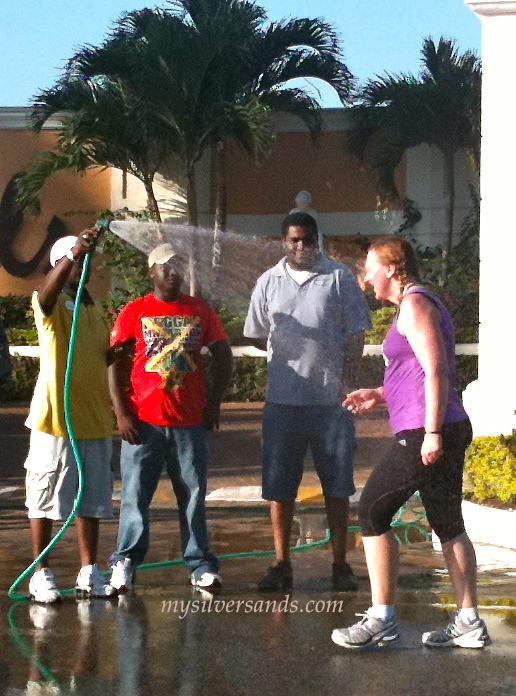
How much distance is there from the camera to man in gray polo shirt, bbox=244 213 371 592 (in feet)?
22.2

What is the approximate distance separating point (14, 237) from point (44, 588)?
68.0ft

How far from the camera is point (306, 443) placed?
6.94 meters

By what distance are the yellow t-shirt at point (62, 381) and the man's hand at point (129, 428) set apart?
0.07 meters

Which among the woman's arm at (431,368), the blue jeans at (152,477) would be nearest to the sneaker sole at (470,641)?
the woman's arm at (431,368)

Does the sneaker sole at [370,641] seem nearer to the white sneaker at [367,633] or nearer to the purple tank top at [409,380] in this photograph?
the white sneaker at [367,633]

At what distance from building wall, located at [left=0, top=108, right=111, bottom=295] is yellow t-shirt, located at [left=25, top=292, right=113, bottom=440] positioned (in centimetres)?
1982

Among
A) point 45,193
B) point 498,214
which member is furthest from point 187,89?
point 498,214

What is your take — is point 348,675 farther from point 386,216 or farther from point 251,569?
point 386,216

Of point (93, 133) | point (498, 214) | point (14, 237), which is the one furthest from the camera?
point (14, 237)

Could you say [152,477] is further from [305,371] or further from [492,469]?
[492,469]

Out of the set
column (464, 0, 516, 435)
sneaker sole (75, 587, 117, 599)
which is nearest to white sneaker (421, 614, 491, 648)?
sneaker sole (75, 587, 117, 599)

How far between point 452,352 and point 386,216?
68.0 ft

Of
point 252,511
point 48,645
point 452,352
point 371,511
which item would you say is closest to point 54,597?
point 48,645

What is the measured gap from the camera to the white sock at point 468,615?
5586 mm
